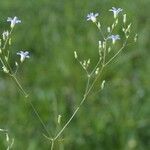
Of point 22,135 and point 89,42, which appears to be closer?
point 22,135

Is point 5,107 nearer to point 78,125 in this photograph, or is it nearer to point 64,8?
point 78,125

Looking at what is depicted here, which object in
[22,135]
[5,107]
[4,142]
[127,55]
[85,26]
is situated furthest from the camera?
[85,26]

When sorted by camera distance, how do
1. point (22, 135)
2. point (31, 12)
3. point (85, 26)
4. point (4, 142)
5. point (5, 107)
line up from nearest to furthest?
point (4, 142) → point (22, 135) → point (5, 107) → point (85, 26) → point (31, 12)

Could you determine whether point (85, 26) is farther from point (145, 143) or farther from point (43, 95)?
point (145, 143)

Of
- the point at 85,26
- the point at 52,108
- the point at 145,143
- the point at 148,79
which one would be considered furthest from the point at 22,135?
the point at 85,26

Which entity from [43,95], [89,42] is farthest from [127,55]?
[43,95]

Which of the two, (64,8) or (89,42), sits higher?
(64,8)

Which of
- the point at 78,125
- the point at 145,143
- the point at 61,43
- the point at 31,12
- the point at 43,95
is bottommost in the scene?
the point at 145,143
